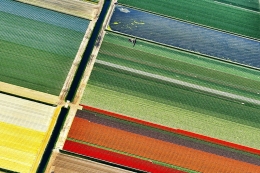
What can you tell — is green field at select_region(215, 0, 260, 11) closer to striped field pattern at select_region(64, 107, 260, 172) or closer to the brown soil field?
striped field pattern at select_region(64, 107, 260, 172)

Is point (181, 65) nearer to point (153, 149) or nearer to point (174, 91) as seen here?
point (174, 91)

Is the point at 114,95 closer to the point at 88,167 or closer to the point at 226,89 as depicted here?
the point at 88,167

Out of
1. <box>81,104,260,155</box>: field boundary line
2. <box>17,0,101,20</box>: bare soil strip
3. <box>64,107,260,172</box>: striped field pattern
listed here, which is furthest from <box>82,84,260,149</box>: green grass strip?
<box>17,0,101,20</box>: bare soil strip

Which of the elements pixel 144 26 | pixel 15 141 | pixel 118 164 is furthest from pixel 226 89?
pixel 15 141

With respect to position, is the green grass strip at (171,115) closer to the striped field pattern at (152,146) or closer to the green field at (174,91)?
the green field at (174,91)

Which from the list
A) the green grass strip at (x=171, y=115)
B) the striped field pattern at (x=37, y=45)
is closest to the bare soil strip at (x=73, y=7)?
the striped field pattern at (x=37, y=45)
